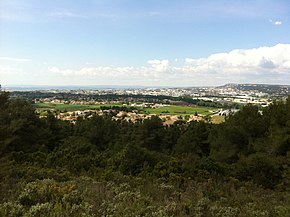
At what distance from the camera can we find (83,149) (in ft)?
61.3

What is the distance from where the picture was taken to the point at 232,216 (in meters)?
5.42

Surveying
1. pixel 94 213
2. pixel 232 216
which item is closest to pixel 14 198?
pixel 94 213

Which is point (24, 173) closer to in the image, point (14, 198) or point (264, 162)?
point (14, 198)

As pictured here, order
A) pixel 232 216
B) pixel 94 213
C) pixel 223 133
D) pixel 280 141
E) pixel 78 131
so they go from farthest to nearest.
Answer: pixel 78 131
pixel 223 133
pixel 280 141
pixel 232 216
pixel 94 213

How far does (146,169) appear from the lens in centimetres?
1291

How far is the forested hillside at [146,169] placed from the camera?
18.7 ft

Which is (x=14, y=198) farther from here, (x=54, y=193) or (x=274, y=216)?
(x=274, y=216)

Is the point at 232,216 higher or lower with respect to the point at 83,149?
higher

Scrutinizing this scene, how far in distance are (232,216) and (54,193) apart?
3.61 m

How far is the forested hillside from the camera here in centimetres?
570

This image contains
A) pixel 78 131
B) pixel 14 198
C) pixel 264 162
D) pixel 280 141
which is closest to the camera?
pixel 14 198

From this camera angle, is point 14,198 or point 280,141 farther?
point 280,141

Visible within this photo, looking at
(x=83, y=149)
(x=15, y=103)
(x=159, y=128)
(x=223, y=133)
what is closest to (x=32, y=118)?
(x=15, y=103)

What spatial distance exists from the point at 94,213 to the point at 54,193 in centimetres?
155
